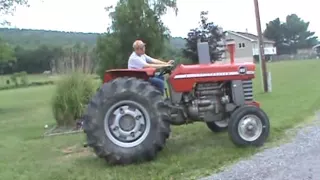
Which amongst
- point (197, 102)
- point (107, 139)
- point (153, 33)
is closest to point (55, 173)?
point (107, 139)

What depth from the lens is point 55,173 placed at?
6984mm

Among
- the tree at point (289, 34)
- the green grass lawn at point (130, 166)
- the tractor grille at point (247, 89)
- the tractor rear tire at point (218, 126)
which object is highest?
the tree at point (289, 34)

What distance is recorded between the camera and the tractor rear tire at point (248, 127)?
7.71 metres

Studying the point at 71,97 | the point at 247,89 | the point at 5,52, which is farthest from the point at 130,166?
the point at 5,52

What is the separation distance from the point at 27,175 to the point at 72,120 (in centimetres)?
592

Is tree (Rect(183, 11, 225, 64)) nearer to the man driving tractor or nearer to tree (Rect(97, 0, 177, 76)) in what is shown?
tree (Rect(97, 0, 177, 76))

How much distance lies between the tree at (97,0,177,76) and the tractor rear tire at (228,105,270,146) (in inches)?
480

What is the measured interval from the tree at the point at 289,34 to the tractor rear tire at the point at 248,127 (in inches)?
4263

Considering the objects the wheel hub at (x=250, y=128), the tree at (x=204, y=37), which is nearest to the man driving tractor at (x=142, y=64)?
the wheel hub at (x=250, y=128)

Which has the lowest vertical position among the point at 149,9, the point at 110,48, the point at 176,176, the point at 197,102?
the point at 176,176

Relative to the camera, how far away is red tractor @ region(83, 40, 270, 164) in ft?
24.0

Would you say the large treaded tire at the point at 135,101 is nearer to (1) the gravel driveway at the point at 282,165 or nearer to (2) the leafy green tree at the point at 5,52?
(1) the gravel driveway at the point at 282,165

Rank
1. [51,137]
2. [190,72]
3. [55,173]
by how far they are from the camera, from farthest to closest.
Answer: [51,137] → [190,72] → [55,173]

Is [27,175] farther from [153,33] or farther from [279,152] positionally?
[153,33]
